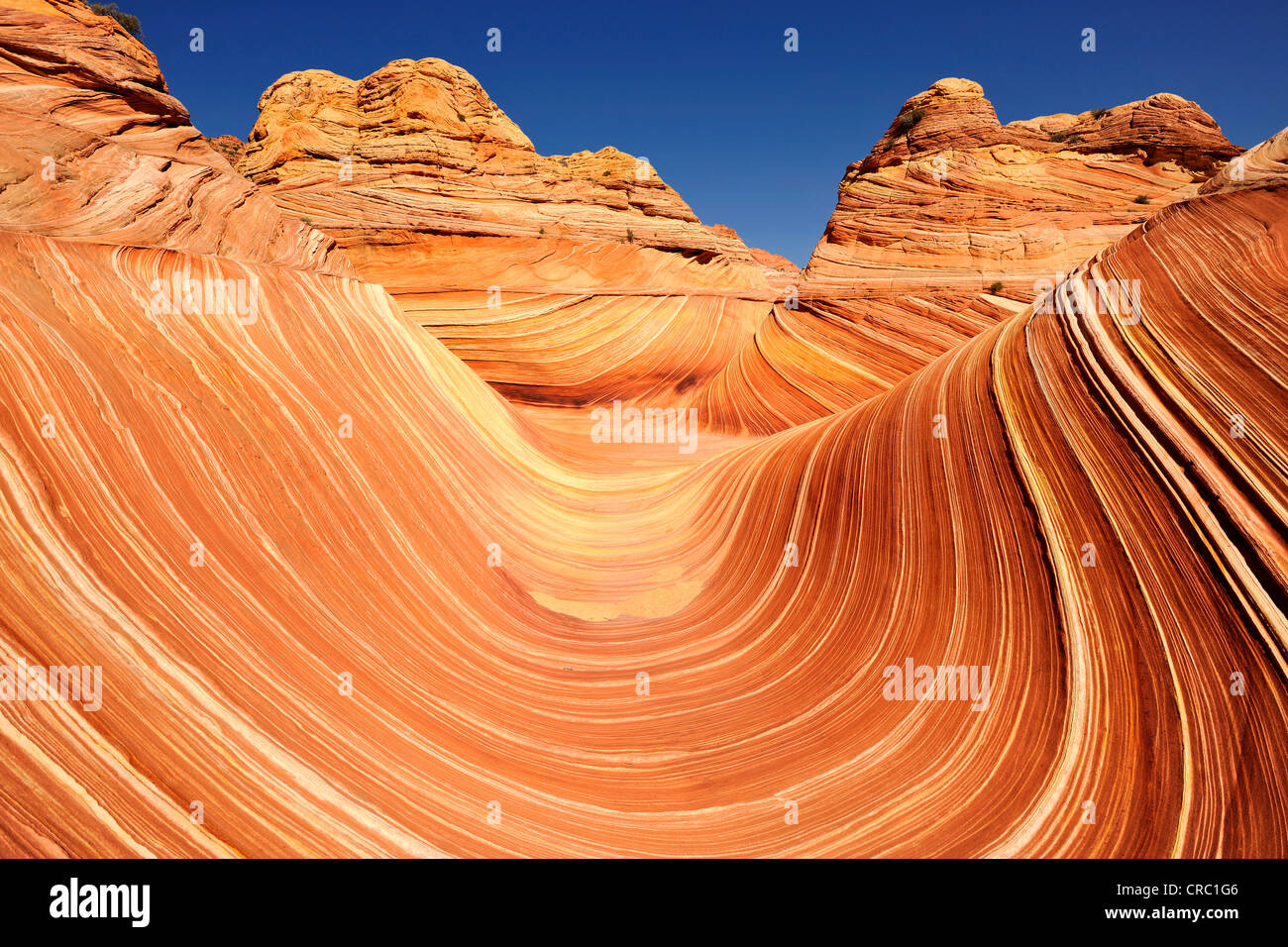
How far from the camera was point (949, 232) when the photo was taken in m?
14.2

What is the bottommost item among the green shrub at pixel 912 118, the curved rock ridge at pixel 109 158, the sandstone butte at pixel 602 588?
the sandstone butte at pixel 602 588

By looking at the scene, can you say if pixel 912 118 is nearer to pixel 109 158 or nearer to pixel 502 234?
pixel 502 234

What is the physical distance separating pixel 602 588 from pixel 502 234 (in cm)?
1138

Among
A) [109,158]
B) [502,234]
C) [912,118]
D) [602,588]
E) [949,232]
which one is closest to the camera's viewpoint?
[109,158]

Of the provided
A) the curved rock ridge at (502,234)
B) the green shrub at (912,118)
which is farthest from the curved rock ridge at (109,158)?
the green shrub at (912,118)

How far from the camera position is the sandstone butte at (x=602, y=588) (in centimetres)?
274

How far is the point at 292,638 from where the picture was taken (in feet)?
11.1

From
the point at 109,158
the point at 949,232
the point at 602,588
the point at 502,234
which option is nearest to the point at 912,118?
the point at 949,232

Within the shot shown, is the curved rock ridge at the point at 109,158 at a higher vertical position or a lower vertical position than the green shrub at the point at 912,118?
lower

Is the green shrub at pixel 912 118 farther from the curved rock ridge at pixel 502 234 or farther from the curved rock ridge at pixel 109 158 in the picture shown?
the curved rock ridge at pixel 109 158

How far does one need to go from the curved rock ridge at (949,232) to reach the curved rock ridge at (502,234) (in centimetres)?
226

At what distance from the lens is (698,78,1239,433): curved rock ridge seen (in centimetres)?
1300

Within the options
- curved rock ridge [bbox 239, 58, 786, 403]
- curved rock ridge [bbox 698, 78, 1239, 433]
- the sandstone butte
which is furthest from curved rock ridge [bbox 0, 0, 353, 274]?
curved rock ridge [bbox 698, 78, 1239, 433]
